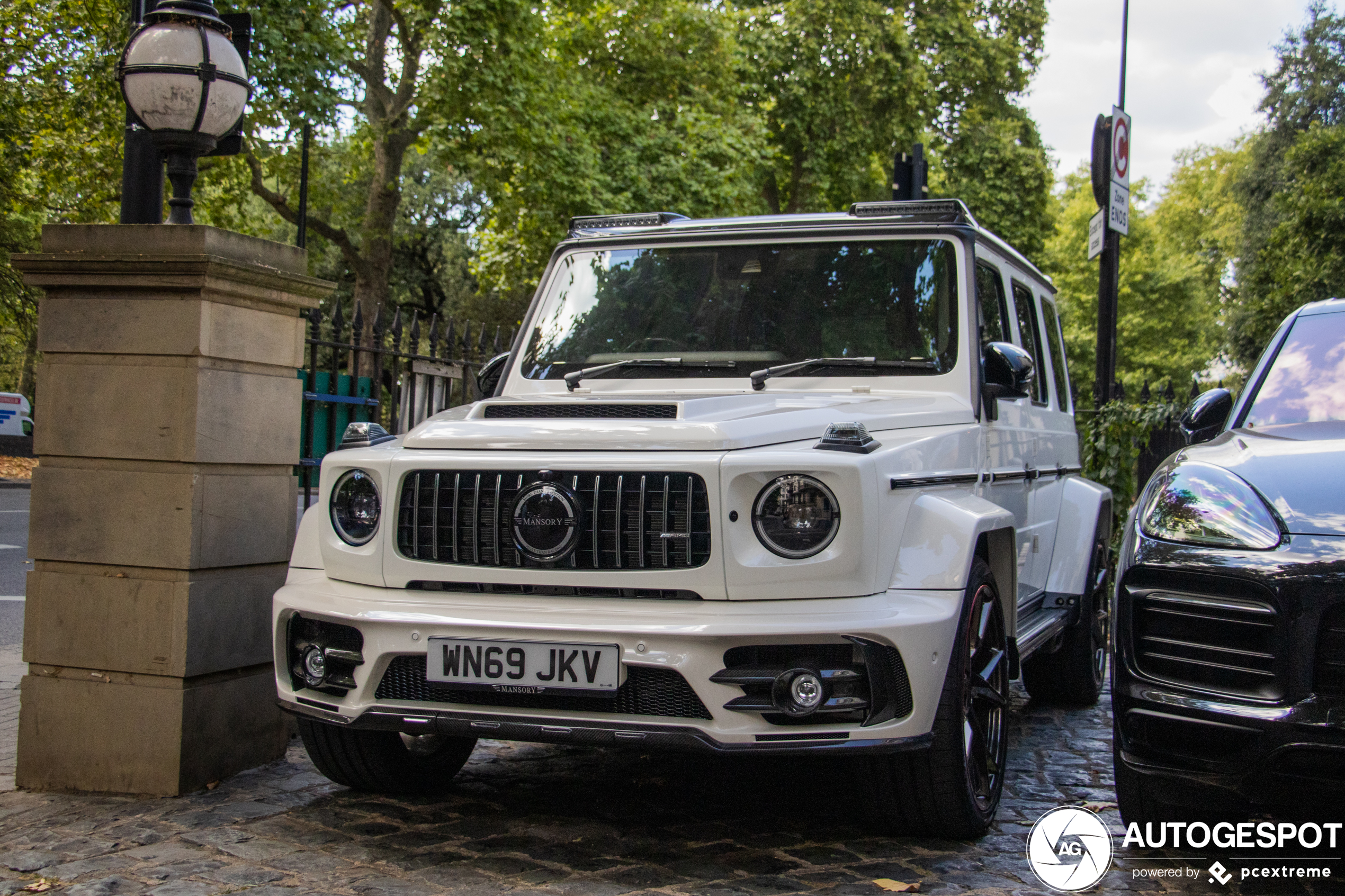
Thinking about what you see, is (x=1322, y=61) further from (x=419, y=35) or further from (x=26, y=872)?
(x=26, y=872)

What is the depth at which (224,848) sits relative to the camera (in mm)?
3771

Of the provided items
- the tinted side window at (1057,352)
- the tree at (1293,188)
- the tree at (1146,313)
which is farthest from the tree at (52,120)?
the tree at (1146,313)

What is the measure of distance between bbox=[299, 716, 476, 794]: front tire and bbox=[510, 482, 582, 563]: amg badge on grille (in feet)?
2.99

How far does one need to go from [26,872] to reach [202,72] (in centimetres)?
287

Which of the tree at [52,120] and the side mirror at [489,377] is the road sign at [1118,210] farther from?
the tree at [52,120]

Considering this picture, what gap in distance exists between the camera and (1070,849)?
3807 millimetres

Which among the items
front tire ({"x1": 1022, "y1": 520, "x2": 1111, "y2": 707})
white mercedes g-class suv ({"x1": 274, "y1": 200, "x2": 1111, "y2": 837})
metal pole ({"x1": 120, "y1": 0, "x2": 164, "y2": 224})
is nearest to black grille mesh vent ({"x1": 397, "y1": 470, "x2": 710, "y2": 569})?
white mercedes g-class suv ({"x1": 274, "y1": 200, "x2": 1111, "y2": 837})

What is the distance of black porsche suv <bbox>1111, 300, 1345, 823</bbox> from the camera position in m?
3.00

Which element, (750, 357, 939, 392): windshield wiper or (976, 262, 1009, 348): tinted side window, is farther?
(976, 262, 1009, 348): tinted side window

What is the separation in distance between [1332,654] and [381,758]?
2.93 m

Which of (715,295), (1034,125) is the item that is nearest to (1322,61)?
(1034,125)

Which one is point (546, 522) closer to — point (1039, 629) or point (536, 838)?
point (536, 838)

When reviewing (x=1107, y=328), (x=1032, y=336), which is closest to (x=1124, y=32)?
(x=1107, y=328)

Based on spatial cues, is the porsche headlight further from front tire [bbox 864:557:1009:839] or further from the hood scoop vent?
the hood scoop vent
